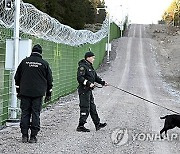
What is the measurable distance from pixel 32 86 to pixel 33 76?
0.19 meters

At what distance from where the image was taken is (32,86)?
8.60m

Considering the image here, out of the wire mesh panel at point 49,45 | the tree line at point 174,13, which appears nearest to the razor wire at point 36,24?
the wire mesh panel at point 49,45

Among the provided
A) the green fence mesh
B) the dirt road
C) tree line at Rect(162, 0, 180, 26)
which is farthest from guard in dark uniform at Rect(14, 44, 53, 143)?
tree line at Rect(162, 0, 180, 26)

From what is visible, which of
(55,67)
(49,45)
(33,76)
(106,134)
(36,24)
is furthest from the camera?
(55,67)

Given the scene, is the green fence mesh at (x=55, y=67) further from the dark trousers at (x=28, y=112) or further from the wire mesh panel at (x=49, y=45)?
the dark trousers at (x=28, y=112)

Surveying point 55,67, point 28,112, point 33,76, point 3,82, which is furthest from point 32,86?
point 55,67

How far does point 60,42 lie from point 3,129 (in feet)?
26.0

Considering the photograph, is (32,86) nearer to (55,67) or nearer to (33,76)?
(33,76)

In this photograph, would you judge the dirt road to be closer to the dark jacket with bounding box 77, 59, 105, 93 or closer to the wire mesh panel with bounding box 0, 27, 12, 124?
the wire mesh panel with bounding box 0, 27, 12, 124

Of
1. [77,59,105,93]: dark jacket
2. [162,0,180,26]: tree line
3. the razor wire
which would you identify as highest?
[162,0,180,26]: tree line

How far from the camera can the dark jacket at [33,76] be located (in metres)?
8.60

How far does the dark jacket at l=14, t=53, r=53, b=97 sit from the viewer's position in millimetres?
8602

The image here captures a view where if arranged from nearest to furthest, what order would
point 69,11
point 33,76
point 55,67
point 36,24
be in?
point 33,76 < point 36,24 < point 55,67 < point 69,11

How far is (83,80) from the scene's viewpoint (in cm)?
1010
